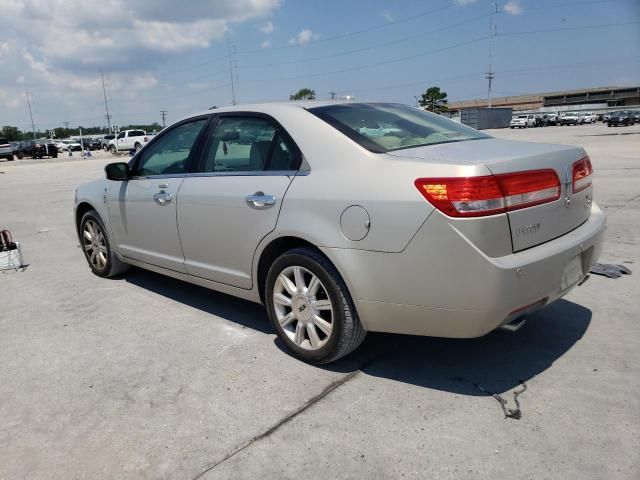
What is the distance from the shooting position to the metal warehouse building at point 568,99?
115688 millimetres

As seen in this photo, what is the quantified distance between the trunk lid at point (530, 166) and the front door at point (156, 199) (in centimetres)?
195

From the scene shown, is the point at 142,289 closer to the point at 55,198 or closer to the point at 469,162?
the point at 469,162

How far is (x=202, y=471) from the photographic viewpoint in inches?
91.7

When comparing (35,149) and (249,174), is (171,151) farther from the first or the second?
(35,149)

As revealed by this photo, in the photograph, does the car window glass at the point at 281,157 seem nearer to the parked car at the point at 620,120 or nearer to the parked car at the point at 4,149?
the parked car at the point at 4,149

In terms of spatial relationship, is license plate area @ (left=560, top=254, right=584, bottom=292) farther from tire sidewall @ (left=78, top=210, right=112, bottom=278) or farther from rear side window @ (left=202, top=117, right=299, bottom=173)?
tire sidewall @ (left=78, top=210, right=112, bottom=278)

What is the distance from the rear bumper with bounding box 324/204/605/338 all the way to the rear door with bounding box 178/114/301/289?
662 millimetres

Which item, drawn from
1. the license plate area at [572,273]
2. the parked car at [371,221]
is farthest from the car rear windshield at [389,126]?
the license plate area at [572,273]

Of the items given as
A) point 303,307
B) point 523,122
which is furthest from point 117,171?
point 523,122

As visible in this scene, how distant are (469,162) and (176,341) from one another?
2396 mm

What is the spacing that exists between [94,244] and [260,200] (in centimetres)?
292

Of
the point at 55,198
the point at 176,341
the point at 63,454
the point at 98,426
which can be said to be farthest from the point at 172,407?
the point at 55,198

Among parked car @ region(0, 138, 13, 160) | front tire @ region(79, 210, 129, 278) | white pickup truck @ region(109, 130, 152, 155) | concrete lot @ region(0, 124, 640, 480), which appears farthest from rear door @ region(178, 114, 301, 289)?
parked car @ region(0, 138, 13, 160)

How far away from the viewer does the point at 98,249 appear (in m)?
5.36
